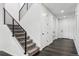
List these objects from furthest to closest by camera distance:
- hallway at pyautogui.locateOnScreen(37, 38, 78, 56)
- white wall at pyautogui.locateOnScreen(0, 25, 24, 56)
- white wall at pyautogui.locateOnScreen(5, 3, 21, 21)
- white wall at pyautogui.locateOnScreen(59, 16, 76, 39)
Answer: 1. white wall at pyautogui.locateOnScreen(59, 16, 76, 39)
2. white wall at pyautogui.locateOnScreen(5, 3, 21, 21)
3. hallway at pyautogui.locateOnScreen(37, 38, 78, 56)
4. white wall at pyautogui.locateOnScreen(0, 25, 24, 56)

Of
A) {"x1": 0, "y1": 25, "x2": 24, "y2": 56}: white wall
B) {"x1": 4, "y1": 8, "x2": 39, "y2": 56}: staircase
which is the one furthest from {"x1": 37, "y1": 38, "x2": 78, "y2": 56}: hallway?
{"x1": 0, "y1": 25, "x2": 24, "y2": 56}: white wall

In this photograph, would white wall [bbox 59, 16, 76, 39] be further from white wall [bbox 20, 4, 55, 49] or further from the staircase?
the staircase

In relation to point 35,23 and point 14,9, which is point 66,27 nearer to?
point 35,23

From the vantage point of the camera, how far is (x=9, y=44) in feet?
12.1

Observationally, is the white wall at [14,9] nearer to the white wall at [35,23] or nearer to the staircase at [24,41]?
the staircase at [24,41]

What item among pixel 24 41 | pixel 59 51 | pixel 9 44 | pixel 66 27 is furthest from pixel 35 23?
pixel 66 27

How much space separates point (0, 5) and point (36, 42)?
280 centimetres

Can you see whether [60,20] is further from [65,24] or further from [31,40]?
[31,40]

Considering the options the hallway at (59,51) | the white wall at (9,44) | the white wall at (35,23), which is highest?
the white wall at (35,23)

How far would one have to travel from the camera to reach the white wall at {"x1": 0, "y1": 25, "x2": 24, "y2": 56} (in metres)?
3.57

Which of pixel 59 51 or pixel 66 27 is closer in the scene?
pixel 59 51

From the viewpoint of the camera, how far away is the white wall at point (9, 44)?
11.7ft

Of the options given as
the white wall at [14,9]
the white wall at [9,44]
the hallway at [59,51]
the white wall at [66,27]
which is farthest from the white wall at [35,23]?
the white wall at [66,27]

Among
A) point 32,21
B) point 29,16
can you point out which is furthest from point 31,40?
point 29,16
